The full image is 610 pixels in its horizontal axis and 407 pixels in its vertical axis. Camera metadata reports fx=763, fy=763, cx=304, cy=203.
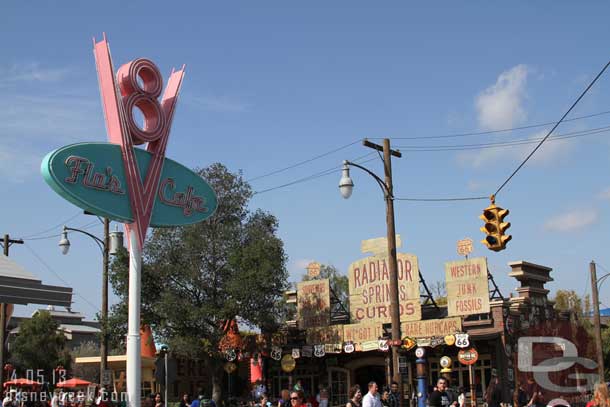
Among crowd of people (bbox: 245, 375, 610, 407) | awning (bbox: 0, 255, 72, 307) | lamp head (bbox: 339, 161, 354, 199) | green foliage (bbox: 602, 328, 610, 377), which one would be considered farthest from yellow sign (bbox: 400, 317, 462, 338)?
green foliage (bbox: 602, 328, 610, 377)

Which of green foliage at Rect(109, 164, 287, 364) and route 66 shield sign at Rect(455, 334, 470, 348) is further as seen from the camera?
green foliage at Rect(109, 164, 287, 364)

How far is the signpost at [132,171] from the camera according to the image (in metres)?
16.9

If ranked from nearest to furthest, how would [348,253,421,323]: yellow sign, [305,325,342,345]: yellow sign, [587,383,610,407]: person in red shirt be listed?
[587,383,610,407]: person in red shirt < [348,253,421,323]: yellow sign < [305,325,342,345]: yellow sign

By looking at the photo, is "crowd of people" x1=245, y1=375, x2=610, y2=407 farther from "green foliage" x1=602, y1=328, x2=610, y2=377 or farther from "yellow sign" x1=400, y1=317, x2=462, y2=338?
"green foliage" x1=602, y1=328, x2=610, y2=377

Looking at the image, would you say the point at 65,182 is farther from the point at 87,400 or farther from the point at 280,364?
the point at 280,364

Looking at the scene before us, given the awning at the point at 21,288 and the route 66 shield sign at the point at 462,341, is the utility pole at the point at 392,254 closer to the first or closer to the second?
the route 66 shield sign at the point at 462,341

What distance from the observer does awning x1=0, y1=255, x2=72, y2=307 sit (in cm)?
1159

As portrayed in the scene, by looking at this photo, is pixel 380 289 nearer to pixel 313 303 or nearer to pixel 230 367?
pixel 313 303

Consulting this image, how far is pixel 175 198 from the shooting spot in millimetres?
19281

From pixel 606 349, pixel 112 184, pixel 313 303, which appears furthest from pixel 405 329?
pixel 606 349

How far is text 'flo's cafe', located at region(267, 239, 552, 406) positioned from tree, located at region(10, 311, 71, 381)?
19708 mm

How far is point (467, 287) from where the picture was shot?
1182 inches

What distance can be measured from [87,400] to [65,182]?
50.7 feet

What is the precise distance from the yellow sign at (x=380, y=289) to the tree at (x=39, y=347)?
25960 mm
